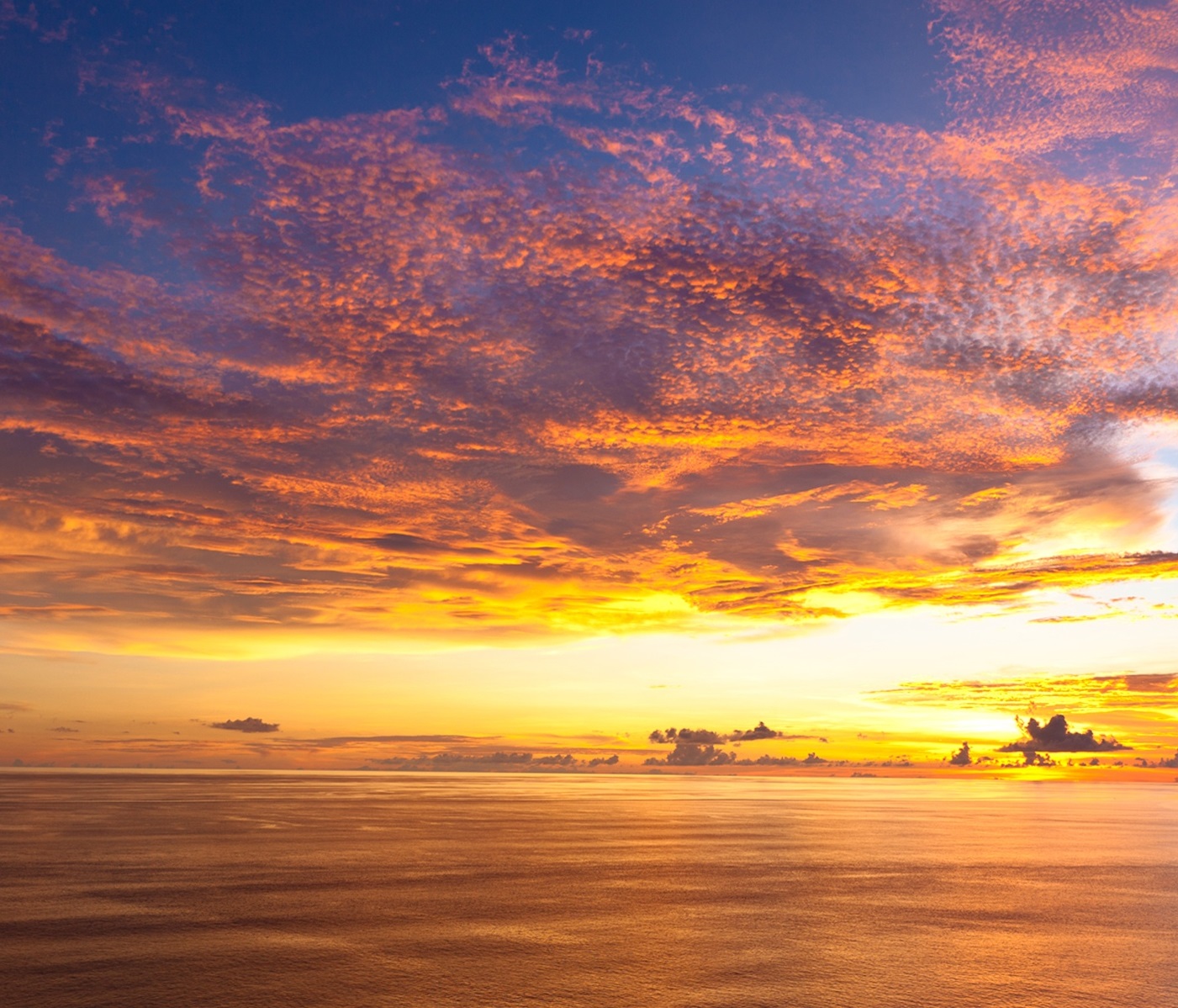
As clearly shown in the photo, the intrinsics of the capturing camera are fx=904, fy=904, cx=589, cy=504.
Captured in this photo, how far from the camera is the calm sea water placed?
44.7 feet

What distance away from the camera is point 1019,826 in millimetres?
63844

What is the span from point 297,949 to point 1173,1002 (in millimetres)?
14156

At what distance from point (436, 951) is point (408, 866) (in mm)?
14439

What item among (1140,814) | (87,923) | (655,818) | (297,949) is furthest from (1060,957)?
(1140,814)

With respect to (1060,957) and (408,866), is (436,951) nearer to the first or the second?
(1060,957)

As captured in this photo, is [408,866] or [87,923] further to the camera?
[408,866]

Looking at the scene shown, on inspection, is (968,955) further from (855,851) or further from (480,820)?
(480,820)

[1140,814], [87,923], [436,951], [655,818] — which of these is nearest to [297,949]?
[436,951]

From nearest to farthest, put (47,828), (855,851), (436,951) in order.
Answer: (436,951)
(855,851)
(47,828)

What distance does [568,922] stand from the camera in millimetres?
19453

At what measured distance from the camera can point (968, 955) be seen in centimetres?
1658

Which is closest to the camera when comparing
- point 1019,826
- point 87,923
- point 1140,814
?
point 87,923

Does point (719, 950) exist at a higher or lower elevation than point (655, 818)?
higher

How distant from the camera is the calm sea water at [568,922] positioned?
536 inches
